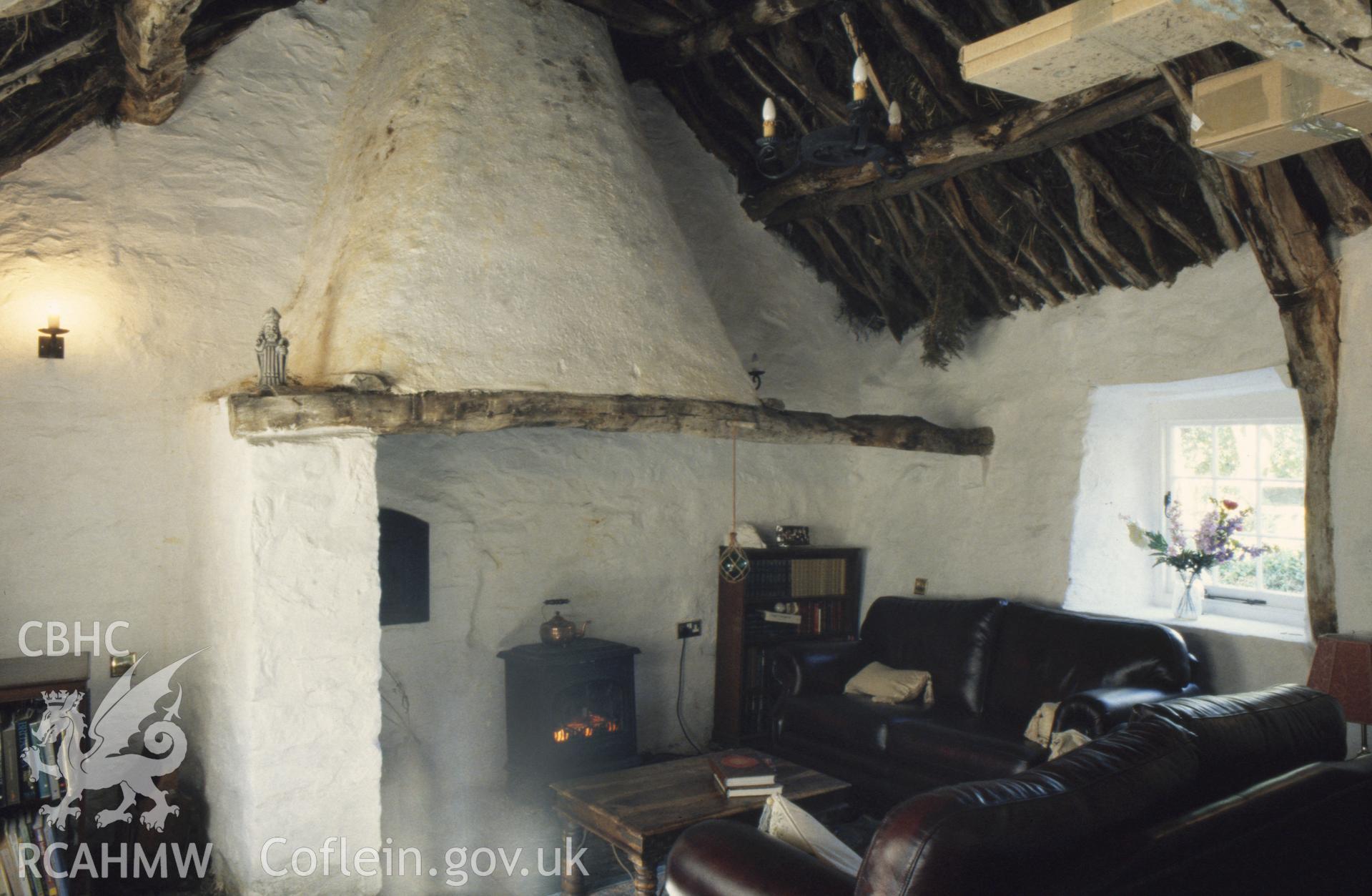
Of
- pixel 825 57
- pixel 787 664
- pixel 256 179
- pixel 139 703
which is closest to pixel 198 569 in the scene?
pixel 139 703

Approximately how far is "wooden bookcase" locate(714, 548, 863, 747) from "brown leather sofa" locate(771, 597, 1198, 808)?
0.27 meters

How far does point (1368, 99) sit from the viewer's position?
216 centimetres

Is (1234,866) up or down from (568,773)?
up

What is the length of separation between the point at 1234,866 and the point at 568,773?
3.15 m

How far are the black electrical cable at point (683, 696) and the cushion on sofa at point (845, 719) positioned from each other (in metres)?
0.68

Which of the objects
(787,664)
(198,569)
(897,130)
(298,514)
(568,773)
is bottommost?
(568,773)

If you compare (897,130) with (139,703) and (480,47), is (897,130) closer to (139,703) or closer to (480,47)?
(480,47)

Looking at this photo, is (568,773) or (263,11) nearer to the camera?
(263,11)

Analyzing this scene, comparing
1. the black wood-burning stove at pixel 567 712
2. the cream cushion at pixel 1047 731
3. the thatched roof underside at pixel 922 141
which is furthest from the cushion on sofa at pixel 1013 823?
the black wood-burning stove at pixel 567 712

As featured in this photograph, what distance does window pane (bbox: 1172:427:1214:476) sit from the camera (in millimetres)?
5074

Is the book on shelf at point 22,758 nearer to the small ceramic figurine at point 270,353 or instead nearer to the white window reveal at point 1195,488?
the small ceramic figurine at point 270,353

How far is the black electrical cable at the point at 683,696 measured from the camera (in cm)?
560

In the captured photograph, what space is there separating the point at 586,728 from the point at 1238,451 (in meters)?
3.69

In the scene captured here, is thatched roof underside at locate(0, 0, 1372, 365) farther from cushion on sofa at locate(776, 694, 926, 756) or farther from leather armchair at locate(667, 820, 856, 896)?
leather armchair at locate(667, 820, 856, 896)
